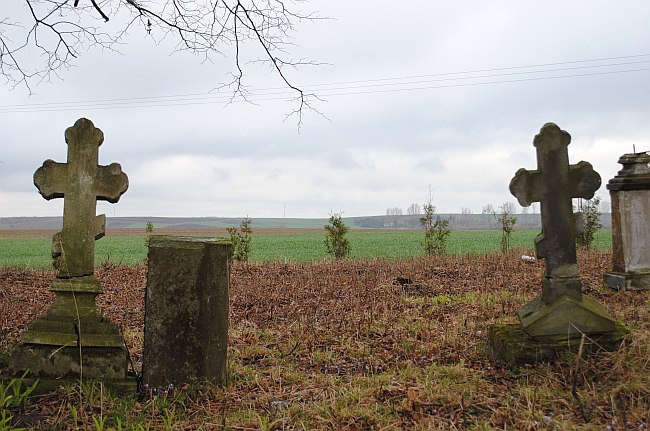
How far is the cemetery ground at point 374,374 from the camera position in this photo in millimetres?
3430

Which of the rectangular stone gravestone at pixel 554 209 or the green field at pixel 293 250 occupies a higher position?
the rectangular stone gravestone at pixel 554 209

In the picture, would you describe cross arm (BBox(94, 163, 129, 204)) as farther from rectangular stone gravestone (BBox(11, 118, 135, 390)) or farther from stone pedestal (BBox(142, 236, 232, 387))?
stone pedestal (BBox(142, 236, 232, 387))

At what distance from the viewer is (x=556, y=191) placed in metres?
4.87

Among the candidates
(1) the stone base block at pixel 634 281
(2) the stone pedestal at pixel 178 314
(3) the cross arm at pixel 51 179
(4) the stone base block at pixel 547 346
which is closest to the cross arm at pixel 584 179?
(4) the stone base block at pixel 547 346

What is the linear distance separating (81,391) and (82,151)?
2.13 metres

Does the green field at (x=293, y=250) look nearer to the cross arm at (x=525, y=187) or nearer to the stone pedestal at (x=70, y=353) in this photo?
the stone pedestal at (x=70, y=353)

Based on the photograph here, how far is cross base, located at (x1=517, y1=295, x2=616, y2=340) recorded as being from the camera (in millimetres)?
4562

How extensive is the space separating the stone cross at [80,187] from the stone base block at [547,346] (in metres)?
3.89

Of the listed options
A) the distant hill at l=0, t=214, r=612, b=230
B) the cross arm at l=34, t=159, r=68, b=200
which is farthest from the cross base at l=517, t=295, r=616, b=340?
the distant hill at l=0, t=214, r=612, b=230

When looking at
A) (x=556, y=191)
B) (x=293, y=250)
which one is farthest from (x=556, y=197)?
(x=293, y=250)

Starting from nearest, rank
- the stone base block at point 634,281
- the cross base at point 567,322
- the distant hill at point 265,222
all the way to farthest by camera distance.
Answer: the cross base at point 567,322, the stone base block at point 634,281, the distant hill at point 265,222

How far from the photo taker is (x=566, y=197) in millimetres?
4875

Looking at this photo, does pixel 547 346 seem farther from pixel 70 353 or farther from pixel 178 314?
pixel 70 353

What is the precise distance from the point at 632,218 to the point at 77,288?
27.2ft
